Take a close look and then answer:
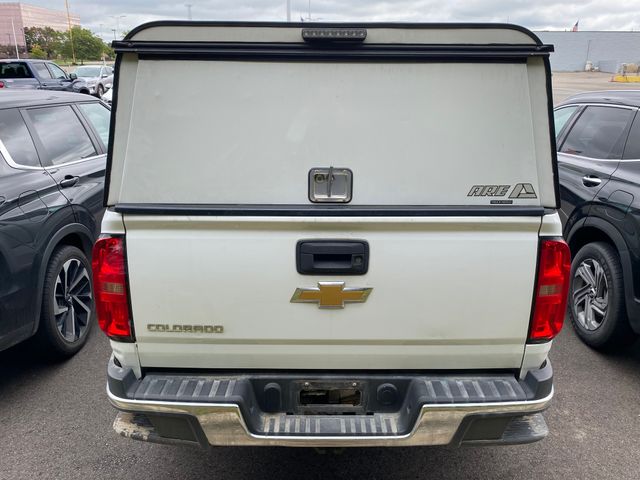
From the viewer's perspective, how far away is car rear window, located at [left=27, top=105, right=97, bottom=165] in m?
4.09

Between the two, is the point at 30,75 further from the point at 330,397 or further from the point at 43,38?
the point at 43,38

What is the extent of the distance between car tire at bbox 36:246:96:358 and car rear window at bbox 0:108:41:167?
68 cm

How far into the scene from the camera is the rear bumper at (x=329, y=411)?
214 cm

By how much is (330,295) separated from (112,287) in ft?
2.97

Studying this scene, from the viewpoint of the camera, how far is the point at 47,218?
3639 millimetres

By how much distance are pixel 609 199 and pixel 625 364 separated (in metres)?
1.24

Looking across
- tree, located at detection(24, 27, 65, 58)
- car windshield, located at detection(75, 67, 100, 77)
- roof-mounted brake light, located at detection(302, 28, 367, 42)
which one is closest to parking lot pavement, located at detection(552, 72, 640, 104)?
car windshield, located at detection(75, 67, 100, 77)

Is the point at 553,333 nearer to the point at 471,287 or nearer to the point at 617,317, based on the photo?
the point at 471,287

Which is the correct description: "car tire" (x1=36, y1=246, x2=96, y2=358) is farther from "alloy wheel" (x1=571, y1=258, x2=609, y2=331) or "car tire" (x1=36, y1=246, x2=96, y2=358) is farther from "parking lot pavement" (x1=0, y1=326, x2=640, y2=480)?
"alloy wheel" (x1=571, y1=258, x2=609, y2=331)

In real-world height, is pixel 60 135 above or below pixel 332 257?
above

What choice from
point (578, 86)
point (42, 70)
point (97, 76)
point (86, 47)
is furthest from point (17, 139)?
point (86, 47)

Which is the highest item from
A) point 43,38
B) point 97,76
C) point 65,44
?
point 43,38

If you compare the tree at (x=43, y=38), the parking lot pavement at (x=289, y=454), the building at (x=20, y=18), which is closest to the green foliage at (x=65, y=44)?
the tree at (x=43, y=38)

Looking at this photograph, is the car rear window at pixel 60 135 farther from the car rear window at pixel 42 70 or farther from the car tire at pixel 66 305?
the car rear window at pixel 42 70
